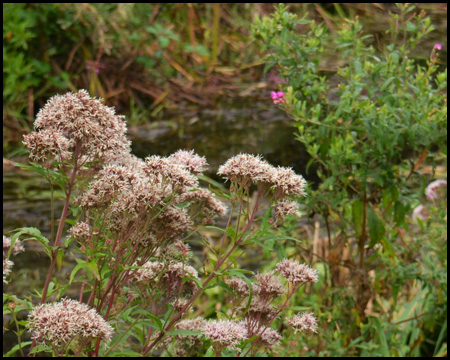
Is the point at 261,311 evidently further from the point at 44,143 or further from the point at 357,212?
the point at 357,212

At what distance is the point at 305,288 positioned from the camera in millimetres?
2848

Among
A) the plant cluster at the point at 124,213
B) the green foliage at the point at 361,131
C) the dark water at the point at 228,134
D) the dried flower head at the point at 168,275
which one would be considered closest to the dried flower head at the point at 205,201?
the plant cluster at the point at 124,213

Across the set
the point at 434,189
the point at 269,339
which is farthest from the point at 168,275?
the point at 434,189

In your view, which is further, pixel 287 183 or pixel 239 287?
pixel 239 287

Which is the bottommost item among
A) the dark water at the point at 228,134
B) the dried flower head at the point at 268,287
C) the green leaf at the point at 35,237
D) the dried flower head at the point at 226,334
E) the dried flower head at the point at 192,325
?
the dried flower head at the point at 226,334

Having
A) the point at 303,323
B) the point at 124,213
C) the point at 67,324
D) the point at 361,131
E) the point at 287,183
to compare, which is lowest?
the point at 67,324

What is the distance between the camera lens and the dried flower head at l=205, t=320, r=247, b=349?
138 cm

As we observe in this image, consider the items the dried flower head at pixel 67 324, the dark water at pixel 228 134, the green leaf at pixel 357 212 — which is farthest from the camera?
the dark water at pixel 228 134

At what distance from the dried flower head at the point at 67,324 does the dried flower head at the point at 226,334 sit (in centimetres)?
24

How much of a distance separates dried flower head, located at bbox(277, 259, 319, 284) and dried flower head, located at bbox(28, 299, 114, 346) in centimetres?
42

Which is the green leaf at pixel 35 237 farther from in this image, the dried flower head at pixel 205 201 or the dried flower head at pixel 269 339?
the dried flower head at pixel 269 339

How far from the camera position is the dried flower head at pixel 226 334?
1383 millimetres

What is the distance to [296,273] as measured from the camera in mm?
1470

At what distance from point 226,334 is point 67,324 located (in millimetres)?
343
